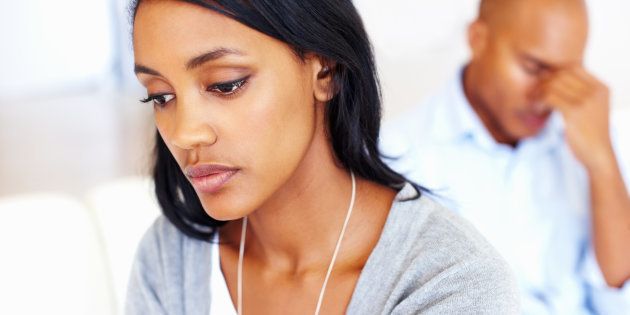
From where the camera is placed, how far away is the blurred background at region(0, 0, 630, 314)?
1.38 metres

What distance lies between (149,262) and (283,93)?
0.40 m

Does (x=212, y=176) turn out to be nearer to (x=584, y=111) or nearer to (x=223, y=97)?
(x=223, y=97)

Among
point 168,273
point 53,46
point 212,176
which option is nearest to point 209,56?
point 212,176

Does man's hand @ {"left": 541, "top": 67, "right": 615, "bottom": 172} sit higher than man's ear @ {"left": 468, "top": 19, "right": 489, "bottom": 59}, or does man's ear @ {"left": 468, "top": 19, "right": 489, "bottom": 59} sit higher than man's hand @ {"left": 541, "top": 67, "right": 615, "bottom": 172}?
man's ear @ {"left": 468, "top": 19, "right": 489, "bottom": 59}

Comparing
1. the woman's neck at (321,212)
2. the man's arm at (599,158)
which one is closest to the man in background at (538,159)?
the man's arm at (599,158)

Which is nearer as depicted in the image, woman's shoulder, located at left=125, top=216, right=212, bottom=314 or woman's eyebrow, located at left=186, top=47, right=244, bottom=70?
woman's eyebrow, located at left=186, top=47, right=244, bottom=70

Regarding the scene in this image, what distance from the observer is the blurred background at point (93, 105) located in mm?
1385

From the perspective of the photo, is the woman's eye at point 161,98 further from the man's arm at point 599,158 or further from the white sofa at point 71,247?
the man's arm at point 599,158

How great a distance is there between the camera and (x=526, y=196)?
152 centimetres

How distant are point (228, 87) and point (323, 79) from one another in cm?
14

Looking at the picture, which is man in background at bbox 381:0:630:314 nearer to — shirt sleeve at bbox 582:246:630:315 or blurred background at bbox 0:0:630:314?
shirt sleeve at bbox 582:246:630:315

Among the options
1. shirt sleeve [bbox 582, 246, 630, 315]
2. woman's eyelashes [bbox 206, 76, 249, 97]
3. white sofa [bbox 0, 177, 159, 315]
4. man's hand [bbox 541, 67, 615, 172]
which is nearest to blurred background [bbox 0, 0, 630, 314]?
white sofa [bbox 0, 177, 159, 315]

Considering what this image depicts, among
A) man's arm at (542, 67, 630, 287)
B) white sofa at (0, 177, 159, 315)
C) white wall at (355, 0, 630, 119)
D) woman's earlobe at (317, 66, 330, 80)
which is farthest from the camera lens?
white wall at (355, 0, 630, 119)

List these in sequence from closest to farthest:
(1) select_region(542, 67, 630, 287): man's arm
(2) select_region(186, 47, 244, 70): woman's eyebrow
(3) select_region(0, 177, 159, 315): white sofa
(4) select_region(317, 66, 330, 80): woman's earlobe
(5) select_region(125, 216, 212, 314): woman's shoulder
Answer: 1. (2) select_region(186, 47, 244, 70): woman's eyebrow
2. (4) select_region(317, 66, 330, 80): woman's earlobe
3. (5) select_region(125, 216, 212, 314): woman's shoulder
4. (3) select_region(0, 177, 159, 315): white sofa
5. (1) select_region(542, 67, 630, 287): man's arm
